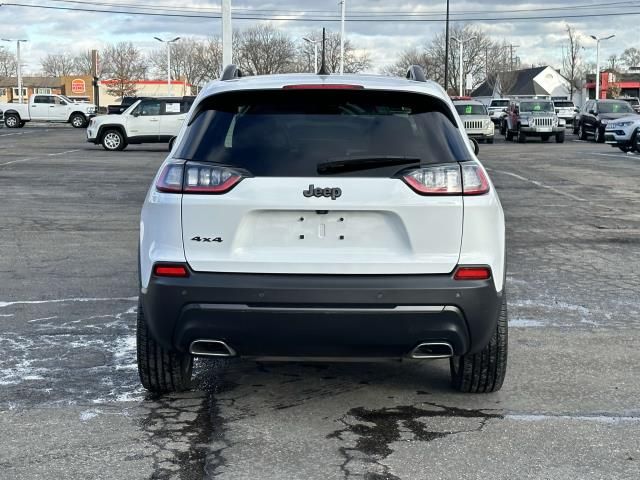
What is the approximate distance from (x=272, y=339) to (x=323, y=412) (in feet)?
2.38

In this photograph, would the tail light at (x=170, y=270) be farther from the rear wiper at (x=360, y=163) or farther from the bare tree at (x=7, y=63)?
the bare tree at (x=7, y=63)

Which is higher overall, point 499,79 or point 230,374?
point 499,79

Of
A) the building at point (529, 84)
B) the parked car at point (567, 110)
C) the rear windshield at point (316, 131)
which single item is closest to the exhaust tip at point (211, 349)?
the rear windshield at point (316, 131)

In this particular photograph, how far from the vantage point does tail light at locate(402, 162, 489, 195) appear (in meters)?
4.32

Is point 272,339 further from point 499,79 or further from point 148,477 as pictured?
point 499,79

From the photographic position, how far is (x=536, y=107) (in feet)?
126

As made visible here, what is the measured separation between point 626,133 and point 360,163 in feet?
82.3

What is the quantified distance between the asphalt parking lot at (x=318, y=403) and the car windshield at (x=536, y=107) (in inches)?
1187

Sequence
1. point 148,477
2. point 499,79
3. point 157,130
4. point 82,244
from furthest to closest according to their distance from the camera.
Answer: point 499,79 → point 157,130 → point 82,244 → point 148,477

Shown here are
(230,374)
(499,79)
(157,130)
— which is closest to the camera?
(230,374)

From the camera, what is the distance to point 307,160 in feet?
14.3

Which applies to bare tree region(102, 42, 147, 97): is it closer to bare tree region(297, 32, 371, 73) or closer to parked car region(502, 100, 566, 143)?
bare tree region(297, 32, 371, 73)

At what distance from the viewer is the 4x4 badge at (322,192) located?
4.27 m

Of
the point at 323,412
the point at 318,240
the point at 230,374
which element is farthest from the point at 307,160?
the point at 230,374
